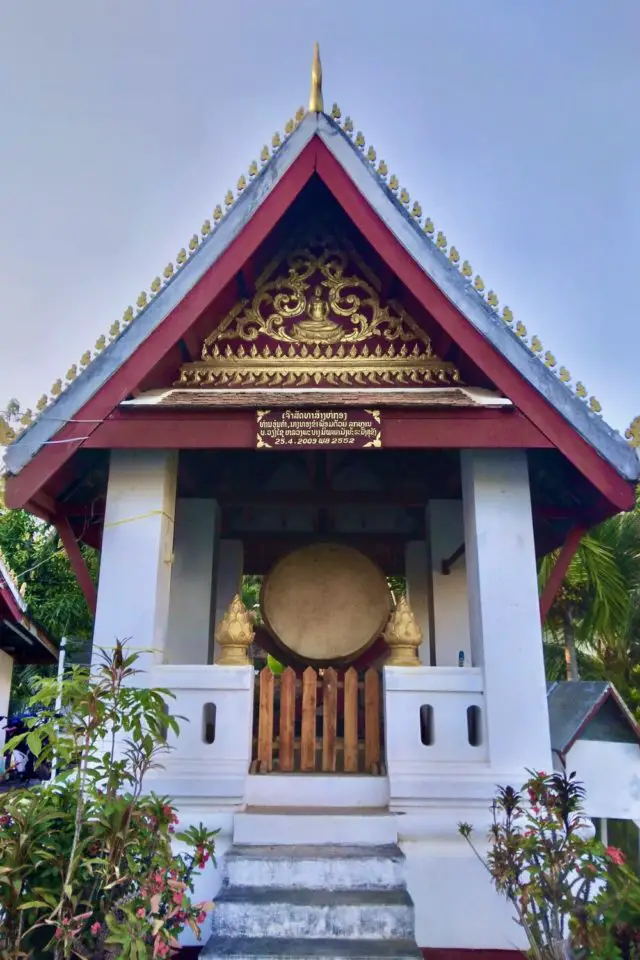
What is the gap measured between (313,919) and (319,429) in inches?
127

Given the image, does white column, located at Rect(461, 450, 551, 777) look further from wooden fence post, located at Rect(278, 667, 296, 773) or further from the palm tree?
the palm tree

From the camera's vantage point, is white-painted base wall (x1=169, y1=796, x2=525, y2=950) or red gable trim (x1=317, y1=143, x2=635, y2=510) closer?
white-painted base wall (x1=169, y1=796, x2=525, y2=950)

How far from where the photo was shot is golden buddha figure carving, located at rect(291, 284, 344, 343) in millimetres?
6132

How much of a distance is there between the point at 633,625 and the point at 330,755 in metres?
11.5

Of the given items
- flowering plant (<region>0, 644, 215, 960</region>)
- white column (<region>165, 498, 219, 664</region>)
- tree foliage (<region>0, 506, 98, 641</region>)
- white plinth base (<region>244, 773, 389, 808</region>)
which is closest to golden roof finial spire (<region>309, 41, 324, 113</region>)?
white column (<region>165, 498, 219, 664</region>)

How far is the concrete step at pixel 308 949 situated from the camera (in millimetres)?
3500

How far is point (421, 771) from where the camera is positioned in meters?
5.01

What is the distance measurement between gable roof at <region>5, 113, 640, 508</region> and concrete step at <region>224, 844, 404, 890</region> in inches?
123

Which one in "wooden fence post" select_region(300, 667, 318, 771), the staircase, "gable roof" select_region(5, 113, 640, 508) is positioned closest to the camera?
the staircase

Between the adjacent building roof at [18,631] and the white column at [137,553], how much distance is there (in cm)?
459

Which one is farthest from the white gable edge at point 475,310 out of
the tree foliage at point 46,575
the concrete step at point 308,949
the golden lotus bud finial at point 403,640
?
the tree foliage at point 46,575

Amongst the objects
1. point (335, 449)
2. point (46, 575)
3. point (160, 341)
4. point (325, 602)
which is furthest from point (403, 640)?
point (46, 575)

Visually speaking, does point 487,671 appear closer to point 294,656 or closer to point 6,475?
point 294,656

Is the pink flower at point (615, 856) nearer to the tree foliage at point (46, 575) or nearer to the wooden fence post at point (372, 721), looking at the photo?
the wooden fence post at point (372, 721)
